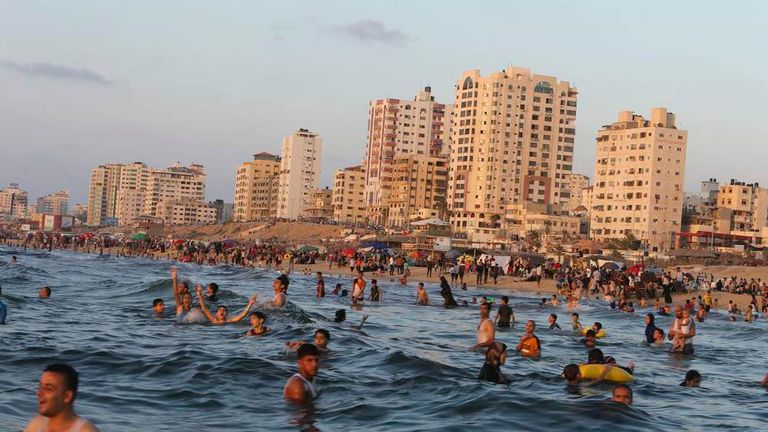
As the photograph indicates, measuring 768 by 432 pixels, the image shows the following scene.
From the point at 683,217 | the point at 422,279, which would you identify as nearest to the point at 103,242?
the point at 422,279

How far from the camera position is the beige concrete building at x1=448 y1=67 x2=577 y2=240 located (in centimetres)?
14600

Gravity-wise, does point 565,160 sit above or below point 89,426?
above

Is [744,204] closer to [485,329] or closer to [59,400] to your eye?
[485,329]

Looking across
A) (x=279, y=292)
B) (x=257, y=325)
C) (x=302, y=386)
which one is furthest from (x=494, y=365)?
(x=279, y=292)

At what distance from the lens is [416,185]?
164 meters

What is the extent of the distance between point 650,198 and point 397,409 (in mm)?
112653

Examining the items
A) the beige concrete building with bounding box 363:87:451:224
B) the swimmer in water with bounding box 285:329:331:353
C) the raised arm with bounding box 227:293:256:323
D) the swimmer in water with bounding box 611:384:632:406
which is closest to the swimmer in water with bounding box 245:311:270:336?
Result: the raised arm with bounding box 227:293:256:323

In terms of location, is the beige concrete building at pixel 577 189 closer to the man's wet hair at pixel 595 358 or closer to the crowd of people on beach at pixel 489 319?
the crowd of people on beach at pixel 489 319

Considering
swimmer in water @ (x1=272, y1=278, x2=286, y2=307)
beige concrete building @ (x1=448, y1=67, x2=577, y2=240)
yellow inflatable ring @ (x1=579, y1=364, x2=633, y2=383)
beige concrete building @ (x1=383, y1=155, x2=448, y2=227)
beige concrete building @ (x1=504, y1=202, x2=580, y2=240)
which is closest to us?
yellow inflatable ring @ (x1=579, y1=364, x2=633, y2=383)

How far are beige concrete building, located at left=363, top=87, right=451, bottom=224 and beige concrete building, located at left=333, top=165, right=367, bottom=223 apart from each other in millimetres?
1973

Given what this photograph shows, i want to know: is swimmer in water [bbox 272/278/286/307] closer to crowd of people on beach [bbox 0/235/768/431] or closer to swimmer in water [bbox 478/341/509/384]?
crowd of people on beach [bbox 0/235/768/431]

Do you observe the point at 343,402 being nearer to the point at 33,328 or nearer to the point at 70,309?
the point at 33,328

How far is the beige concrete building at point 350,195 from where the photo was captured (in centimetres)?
18212

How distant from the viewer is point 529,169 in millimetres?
149875
